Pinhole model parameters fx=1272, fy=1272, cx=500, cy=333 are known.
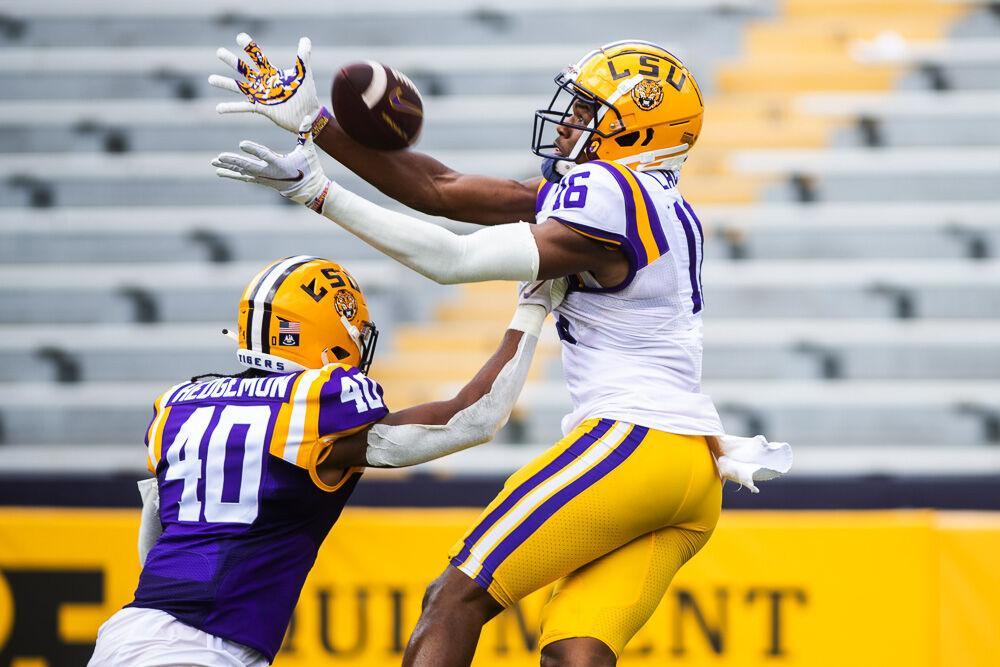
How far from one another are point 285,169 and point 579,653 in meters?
1.17

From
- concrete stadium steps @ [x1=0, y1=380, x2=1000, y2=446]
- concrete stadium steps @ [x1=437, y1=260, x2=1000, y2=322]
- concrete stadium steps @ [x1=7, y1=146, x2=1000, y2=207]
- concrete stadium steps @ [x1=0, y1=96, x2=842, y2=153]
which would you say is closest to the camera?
concrete stadium steps @ [x1=0, y1=380, x2=1000, y2=446]

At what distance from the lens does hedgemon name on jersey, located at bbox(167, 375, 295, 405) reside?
2826 millimetres

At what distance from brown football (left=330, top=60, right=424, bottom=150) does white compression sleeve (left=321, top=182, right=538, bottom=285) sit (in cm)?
47

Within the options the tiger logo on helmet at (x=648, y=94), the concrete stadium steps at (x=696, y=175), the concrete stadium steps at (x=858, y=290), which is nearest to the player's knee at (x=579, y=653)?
A: the tiger logo on helmet at (x=648, y=94)

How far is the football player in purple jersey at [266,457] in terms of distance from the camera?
2682mm

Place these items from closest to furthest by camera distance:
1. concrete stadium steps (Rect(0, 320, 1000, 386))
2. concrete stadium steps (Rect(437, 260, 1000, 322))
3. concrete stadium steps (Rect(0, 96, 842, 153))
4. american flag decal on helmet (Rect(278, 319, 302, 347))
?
american flag decal on helmet (Rect(278, 319, 302, 347)), concrete stadium steps (Rect(0, 320, 1000, 386)), concrete stadium steps (Rect(437, 260, 1000, 322)), concrete stadium steps (Rect(0, 96, 842, 153))

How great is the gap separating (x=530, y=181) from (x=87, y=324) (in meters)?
3.95

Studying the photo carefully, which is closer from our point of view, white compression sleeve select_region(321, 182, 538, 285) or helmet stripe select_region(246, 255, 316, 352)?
white compression sleeve select_region(321, 182, 538, 285)

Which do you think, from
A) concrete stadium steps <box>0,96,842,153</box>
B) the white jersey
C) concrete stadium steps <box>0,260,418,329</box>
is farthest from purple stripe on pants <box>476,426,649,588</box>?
concrete stadium steps <box>0,96,842,153</box>

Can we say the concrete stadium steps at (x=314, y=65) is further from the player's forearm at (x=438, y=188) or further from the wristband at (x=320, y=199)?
the wristband at (x=320, y=199)

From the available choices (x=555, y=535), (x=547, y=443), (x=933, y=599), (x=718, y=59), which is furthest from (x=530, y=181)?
(x=718, y=59)

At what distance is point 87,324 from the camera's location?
21.6ft

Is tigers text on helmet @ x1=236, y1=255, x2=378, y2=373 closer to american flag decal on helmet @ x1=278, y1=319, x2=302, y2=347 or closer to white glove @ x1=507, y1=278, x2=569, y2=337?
american flag decal on helmet @ x1=278, y1=319, x2=302, y2=347

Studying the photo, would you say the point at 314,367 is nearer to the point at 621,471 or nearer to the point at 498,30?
the point at 621,471
